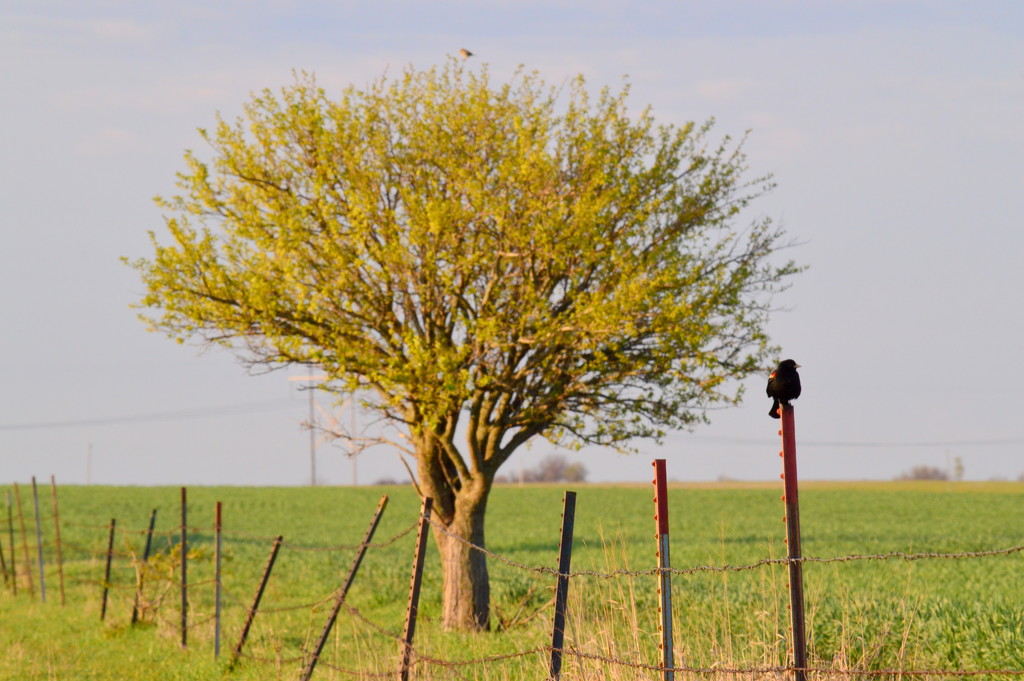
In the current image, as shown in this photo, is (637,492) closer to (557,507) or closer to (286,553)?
(557,507)

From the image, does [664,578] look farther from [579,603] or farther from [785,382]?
[579,603]

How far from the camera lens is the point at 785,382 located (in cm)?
630

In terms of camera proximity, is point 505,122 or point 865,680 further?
point 505,122

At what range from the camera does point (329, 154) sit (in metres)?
16.4

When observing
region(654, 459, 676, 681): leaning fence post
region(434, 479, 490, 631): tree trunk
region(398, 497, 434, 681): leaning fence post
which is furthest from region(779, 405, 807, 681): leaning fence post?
region(434, 479, 490, 631): tree trunk

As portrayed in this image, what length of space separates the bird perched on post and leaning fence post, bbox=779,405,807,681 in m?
0.10

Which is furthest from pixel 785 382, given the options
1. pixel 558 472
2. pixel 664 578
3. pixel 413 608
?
pixel 558 472

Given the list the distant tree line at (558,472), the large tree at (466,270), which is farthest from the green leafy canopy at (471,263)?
the distant tree line at (558,472)

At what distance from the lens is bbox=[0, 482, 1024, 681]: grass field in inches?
423

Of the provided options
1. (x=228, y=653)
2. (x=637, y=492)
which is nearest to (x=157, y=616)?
(x=228, y=653)

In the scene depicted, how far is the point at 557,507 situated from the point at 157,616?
137ft

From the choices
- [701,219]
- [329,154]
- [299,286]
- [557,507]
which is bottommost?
[557,507]

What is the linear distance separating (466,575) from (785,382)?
10.6 m

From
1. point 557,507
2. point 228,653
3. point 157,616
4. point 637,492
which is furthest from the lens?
point 637,492
